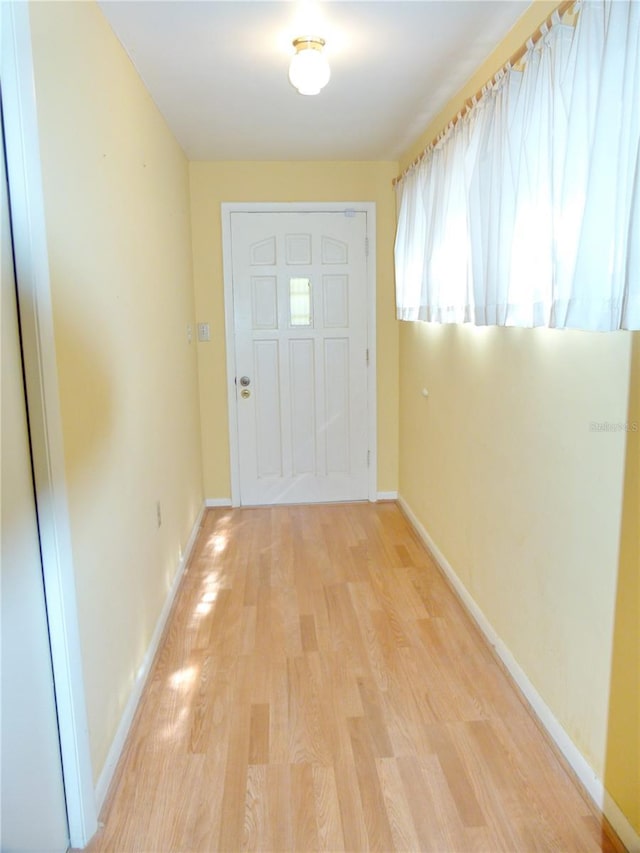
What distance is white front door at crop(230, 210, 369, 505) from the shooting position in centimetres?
397

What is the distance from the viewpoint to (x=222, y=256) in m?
3.95

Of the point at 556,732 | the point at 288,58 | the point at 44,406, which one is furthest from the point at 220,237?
→ the point at 556,732

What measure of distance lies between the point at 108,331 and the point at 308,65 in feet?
3.99

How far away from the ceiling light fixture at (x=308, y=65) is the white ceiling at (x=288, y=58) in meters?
0.04

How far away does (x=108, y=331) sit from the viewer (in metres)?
1.89

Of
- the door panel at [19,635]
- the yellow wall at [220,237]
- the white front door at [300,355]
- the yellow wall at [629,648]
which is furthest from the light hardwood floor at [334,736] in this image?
the yellow wall at [220,237]

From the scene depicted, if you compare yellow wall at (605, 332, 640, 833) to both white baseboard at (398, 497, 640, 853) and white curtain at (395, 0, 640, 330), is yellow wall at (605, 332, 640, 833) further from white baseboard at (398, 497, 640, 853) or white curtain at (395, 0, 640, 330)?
white curtain at (395, 0, 640, 330)

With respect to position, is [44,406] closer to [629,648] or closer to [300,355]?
[629,648]

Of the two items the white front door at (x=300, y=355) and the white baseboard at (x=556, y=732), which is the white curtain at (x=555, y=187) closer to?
the white baseboard at (x=556, y=732)

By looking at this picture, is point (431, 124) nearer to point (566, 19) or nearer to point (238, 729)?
point (566, 19)

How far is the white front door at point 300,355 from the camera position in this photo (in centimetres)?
397

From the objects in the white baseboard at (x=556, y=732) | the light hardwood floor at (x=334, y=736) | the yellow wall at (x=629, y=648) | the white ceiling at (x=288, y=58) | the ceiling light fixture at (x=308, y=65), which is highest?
the white ceiling at (x=288, y=58)

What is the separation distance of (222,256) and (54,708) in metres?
3.12

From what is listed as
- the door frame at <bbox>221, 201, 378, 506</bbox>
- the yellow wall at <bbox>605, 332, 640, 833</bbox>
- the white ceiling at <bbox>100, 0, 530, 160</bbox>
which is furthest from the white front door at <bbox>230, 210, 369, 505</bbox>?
the yellow wall at <bbox>605, 332, 640, 833</bbox>
